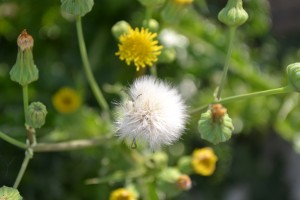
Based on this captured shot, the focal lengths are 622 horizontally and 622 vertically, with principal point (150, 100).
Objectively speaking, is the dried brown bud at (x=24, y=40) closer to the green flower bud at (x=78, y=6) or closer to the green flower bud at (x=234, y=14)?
the green flower bud at (x=78, y=6)

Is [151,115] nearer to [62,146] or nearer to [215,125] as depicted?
[215,125]

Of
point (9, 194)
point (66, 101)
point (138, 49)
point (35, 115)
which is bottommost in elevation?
point (9, 194)

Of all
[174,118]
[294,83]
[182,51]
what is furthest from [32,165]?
[294,83]

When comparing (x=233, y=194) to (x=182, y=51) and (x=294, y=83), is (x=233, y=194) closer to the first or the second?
(x=182, y=51)

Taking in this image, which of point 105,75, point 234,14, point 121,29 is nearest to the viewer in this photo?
point 234,14

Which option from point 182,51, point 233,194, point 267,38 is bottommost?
point 233,194

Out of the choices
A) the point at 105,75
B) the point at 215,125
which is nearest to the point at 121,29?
the point at 215,125

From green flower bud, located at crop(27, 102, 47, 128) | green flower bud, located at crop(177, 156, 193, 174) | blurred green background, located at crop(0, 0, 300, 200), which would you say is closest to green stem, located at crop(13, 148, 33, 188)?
green flower bud, located at crop(27, 102, 47, 128)
